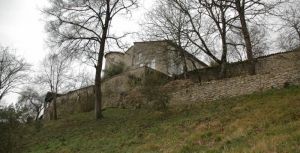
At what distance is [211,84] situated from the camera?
1418 centimetres

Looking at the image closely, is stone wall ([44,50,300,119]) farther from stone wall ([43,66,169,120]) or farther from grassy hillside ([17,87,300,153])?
grassy hillside ([17,87,300,153])

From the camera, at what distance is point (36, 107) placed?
37188 mm

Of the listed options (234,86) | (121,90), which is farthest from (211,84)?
(121,90)

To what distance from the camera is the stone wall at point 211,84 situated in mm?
12029

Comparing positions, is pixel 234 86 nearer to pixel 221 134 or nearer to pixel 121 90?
pixel 221 134

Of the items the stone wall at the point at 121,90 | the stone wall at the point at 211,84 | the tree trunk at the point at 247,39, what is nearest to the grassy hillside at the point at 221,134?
the stone wall at the point at 211,84

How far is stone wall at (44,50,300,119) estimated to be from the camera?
12029mm

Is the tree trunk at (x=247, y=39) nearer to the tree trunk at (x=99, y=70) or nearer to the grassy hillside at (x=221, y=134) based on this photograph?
the grassy hillside at (x=221, y=134)

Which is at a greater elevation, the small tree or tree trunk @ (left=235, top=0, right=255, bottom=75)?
tree trunk @ (left=235, top=0, right=255, bottom=75)

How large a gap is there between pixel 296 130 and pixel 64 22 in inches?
599

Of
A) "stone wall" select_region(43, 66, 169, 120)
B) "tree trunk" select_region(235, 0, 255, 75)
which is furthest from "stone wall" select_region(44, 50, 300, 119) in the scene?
"tree trunk" select_region(235, 0, 255, 75)

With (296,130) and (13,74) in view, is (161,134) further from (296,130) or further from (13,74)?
(13,74)

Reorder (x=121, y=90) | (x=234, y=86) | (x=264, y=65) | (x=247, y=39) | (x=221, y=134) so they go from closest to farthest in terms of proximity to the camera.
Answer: (x=221, y=134)
(x=234, y=86)
(x=247, y=39)
(x=264, y=65)
(x=121, y=90)

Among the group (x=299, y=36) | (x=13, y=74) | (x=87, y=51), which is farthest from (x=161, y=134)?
(x=13, y=74)
